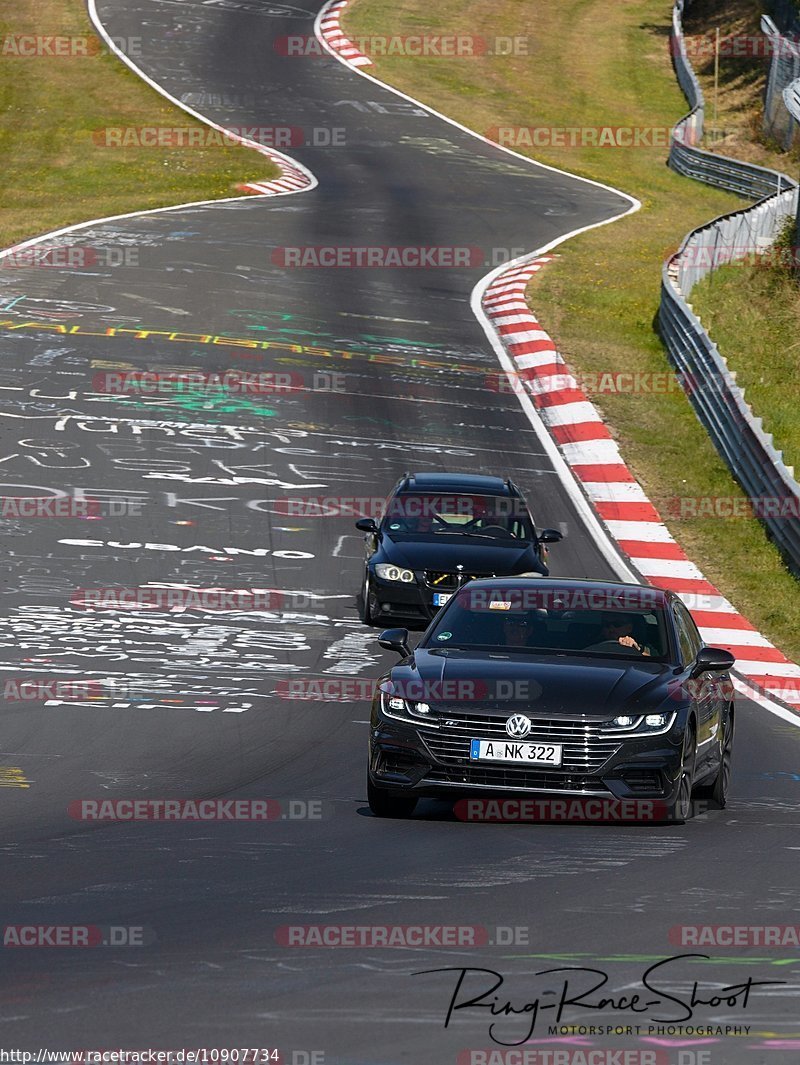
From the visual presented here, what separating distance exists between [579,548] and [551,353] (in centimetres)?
1034

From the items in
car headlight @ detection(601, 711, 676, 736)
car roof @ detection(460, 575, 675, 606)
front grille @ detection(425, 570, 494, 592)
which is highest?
car roof @ detection(460, 575, 675, 606)

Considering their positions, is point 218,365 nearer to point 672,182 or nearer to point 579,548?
point 579,548

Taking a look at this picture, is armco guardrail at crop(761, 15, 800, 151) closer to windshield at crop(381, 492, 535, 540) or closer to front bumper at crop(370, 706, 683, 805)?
windshield at crop(381, 492, 535, 540)

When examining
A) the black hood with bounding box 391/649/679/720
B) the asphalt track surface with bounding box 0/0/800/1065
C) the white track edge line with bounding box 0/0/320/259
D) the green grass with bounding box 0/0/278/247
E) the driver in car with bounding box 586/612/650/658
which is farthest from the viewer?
the green grass with bounding box 0/0/278/247

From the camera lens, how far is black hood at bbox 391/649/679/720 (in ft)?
33.4

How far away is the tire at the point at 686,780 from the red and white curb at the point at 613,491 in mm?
5062

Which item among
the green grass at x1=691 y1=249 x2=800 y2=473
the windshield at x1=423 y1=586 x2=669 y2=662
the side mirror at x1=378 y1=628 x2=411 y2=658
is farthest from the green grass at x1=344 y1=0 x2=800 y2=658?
the side mirror at x1=378 y1=628 x2=411 y2=658

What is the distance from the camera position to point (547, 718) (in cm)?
1010

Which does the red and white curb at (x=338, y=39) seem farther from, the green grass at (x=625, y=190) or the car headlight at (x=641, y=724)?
the car headlight at (x=641, y=724)

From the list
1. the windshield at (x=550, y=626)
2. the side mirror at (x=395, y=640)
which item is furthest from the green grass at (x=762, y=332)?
the side mirror at (x=395, y=640)

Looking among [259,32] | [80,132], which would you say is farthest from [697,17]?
[80,132]

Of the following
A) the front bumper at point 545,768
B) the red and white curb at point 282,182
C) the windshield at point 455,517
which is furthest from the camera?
the red and white curb at point 282,182

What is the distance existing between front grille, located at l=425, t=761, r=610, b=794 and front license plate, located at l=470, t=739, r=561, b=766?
57 mm

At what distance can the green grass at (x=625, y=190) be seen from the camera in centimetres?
2219
